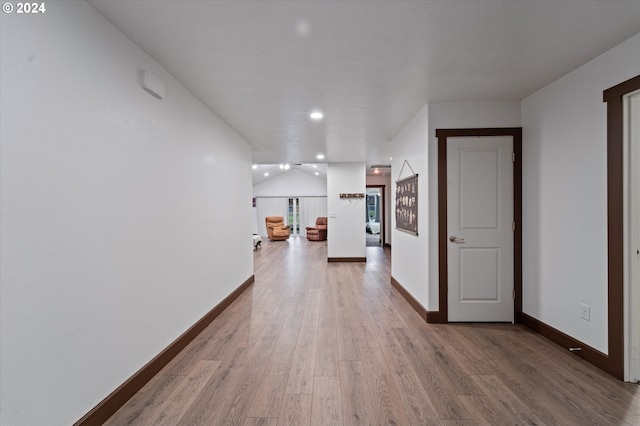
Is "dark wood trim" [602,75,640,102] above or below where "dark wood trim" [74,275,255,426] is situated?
above

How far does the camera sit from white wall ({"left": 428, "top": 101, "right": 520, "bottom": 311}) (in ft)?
10.6

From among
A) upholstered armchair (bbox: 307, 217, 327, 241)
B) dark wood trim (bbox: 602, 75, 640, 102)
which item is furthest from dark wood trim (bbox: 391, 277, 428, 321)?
upholstered armchair (bbox: 307, 217, 327, 241)

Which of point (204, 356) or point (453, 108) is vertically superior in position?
point (453, 108)

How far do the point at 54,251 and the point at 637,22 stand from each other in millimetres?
3603

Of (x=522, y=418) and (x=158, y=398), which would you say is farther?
(x=158, y=398)

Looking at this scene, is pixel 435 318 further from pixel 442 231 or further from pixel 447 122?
pixel 447 122

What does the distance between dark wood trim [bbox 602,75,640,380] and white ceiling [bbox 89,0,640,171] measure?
450mm

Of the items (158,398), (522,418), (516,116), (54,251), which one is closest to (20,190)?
(54,251)

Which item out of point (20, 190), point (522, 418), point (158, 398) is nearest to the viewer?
point (20, 190)

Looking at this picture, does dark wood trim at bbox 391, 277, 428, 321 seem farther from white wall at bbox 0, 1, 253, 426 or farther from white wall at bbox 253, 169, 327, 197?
white wall at bbox 253, 169, 327, 197

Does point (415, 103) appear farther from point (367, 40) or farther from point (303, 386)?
point (303, 386)

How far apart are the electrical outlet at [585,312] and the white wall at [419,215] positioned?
4.15 feet

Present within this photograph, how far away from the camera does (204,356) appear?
2.55m

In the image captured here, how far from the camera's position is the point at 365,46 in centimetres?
208
